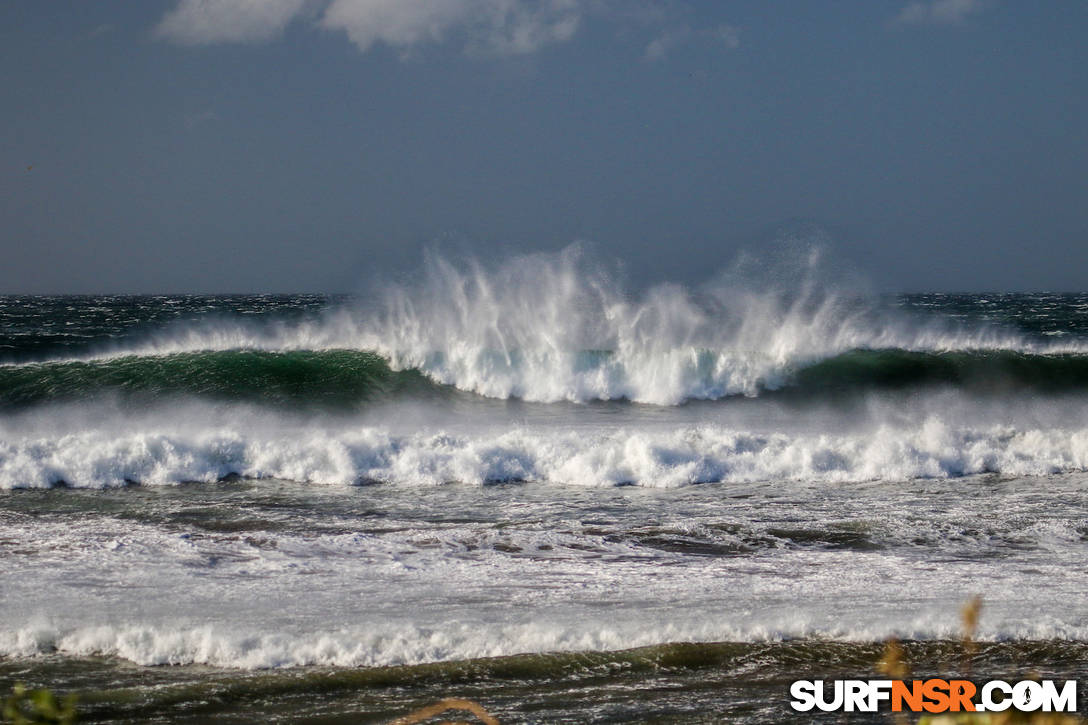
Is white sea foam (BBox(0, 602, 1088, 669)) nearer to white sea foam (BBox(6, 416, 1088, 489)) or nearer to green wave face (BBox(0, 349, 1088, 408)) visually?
white sea foam (BBox(6, 416, 1088, 489))

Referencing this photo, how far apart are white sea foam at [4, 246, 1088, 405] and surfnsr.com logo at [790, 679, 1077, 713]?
39.4ft

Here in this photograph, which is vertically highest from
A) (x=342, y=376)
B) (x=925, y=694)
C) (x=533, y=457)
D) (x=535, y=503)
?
(x=342, y=376)

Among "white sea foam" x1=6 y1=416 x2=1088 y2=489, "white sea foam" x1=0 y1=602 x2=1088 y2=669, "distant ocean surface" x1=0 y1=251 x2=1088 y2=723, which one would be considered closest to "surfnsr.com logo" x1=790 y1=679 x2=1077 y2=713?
"distant ocean surface" x1=0 y1=251 x2=1088 y2=723

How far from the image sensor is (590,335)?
63.8 feet

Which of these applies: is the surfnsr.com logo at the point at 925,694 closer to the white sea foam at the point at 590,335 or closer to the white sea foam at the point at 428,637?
the white sea foam at the point at 428,637

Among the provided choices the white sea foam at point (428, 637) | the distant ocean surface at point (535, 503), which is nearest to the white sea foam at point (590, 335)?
the distant ocean surface at point (535, 503)

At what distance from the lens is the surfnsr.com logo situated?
4.75 metres

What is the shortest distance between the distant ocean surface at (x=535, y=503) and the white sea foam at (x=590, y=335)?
0.08 metres

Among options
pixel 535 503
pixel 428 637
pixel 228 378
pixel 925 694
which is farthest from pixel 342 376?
pixel 925 694

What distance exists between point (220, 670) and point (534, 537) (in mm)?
3552

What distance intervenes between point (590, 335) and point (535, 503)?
371 inches

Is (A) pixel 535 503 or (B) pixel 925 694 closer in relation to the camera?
(B) pixel 925 694

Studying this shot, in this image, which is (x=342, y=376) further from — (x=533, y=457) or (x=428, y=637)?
(x=428, y=637)

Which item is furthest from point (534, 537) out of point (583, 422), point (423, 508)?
point (583, 422)
